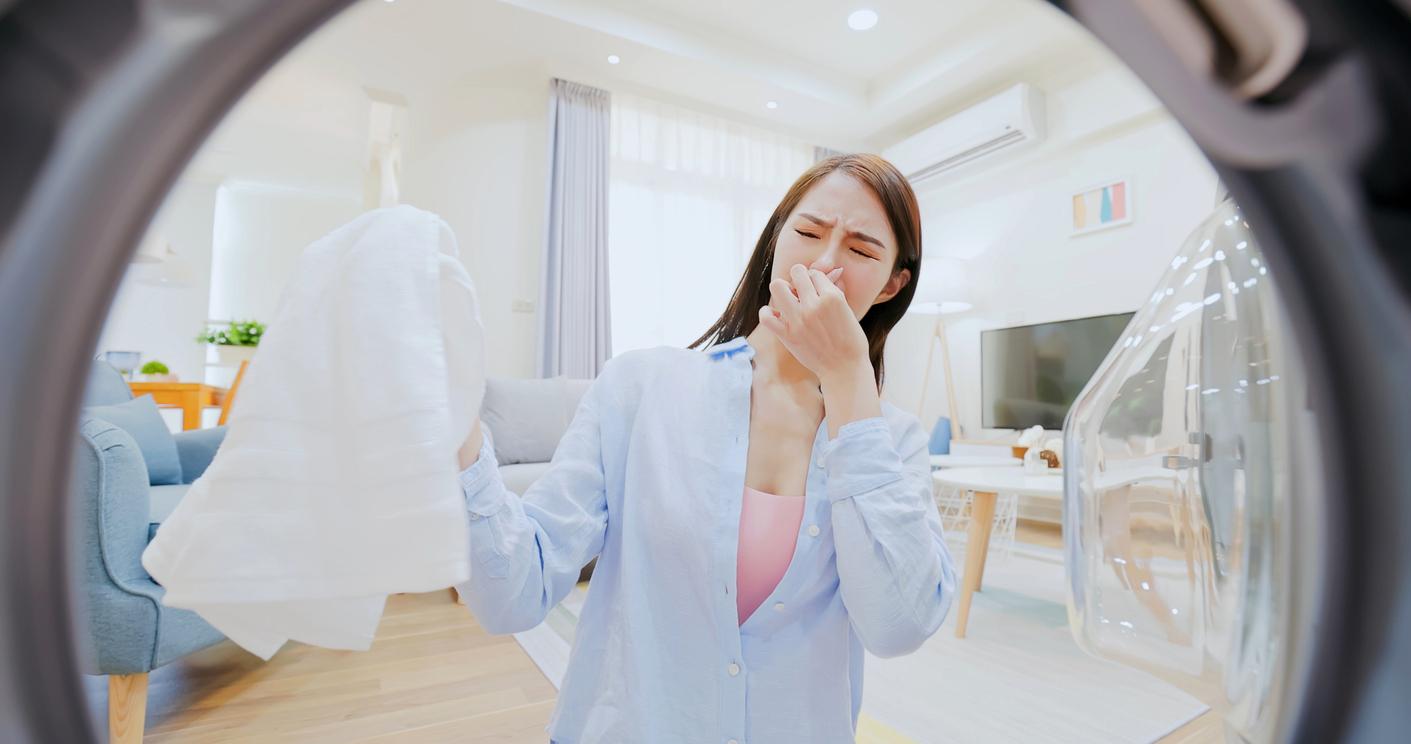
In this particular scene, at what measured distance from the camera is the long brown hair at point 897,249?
827 mm

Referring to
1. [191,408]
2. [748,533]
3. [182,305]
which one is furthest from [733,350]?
[182,305]

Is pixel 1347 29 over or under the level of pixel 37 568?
over

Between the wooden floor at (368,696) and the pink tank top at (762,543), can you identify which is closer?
the pink tank top at (762,543)

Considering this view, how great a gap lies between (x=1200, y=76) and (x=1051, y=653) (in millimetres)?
2165

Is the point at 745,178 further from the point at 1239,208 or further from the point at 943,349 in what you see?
the point at 1239,208

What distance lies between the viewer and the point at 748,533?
72cm

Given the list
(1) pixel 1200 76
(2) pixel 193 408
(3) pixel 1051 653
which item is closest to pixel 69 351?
(1) pixel 1200 76

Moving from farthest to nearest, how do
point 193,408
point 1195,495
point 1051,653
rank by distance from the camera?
point 193,408 → point 1051,653 → point 1195,495

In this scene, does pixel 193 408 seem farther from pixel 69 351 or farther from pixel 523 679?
pixel 69 351

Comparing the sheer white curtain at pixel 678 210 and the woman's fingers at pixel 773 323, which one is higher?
the sheer white curtain at pixel 678 210

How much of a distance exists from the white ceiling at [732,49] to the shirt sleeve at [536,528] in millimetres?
3379

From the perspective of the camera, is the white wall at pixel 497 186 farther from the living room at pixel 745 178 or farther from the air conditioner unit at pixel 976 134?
the air conditioner unit at pixel 976 134

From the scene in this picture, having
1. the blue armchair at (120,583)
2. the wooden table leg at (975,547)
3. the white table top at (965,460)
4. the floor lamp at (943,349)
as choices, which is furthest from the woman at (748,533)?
the floor lamp at (943,349)

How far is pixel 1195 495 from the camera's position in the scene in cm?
44
